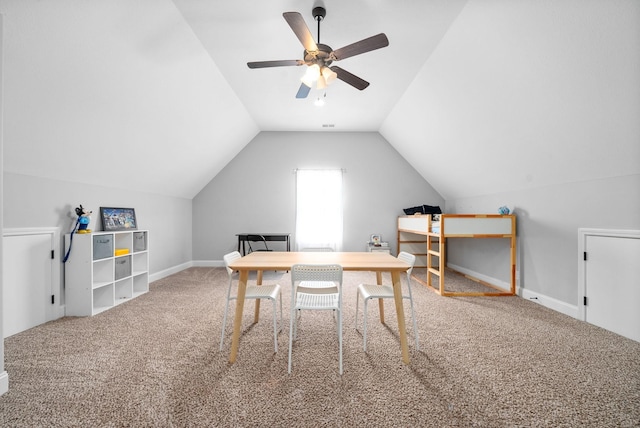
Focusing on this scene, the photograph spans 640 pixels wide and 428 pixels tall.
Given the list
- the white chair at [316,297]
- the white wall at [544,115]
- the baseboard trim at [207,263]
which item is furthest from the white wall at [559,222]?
the baseboard trim at [207,263]

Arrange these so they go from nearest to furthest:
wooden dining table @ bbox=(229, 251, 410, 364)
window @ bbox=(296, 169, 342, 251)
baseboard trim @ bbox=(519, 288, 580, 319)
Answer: wooden dining table @ bbox=(229, 251, 410, 364)
baseboard trim @ bbox=(519, 288, 580, 319)
window @ bbox=(296, 169, 342, 251)

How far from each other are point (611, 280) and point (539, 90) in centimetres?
189

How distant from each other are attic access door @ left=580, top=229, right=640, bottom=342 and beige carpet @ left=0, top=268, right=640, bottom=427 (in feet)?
0.55

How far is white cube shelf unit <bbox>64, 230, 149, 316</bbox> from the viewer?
292cm

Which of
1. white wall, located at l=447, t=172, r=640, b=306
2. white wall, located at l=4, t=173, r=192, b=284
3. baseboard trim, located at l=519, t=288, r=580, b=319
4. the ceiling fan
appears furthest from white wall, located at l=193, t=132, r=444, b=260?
the ceiling fan

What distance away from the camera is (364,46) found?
204 centimetres

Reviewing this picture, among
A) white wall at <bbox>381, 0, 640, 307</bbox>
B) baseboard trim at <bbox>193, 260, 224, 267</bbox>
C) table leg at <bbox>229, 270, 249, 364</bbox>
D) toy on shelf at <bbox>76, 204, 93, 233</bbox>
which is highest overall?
white wall at <bbox>381, 0, 640, 307</bbox>

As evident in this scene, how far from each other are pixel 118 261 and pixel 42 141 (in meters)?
1.61

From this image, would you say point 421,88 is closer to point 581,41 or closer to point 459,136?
point 459,136

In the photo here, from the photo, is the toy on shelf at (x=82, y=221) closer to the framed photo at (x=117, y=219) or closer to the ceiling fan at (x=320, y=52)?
the framed photo at (x=117, y=219)

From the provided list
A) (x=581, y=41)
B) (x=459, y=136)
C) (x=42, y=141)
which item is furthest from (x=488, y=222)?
(x=42, y=141)

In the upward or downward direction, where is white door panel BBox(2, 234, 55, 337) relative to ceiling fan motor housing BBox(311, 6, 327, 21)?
downward

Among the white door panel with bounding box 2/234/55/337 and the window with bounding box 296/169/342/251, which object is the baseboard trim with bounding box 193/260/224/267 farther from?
the white door panel with bounding box 2/234/55/337

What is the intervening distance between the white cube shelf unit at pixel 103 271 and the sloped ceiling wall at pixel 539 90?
4300 millimetres
